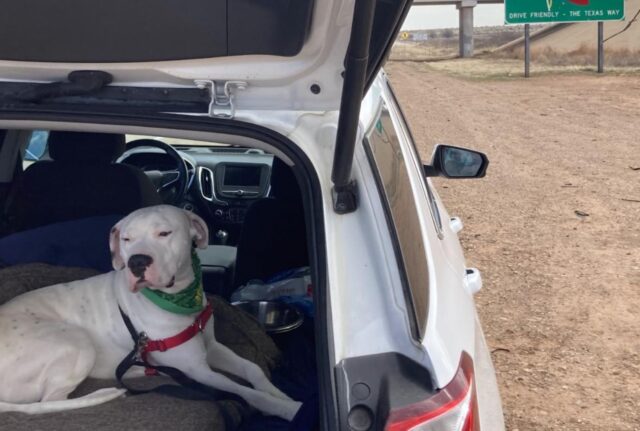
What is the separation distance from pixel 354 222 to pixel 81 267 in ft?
6.37

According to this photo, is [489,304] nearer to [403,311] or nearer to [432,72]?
[403,311]

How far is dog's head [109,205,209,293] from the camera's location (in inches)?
107

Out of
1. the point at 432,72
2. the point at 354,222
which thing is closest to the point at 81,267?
the point at 354,222

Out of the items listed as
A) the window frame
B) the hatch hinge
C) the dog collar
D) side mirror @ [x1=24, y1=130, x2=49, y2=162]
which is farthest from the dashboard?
the window frame

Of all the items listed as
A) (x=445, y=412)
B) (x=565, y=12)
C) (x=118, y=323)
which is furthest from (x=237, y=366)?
(x=565, y=12)

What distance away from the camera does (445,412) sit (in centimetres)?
181

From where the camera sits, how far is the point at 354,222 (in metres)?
2.07

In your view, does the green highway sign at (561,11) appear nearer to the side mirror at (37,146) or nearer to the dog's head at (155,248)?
the side mirror at (37,146)

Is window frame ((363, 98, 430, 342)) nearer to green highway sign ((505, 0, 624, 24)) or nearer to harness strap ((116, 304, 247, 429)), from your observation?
harness strap ((116, 304, 247, 429))

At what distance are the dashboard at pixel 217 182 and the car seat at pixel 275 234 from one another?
3.75ft

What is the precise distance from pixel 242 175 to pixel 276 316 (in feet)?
7.32

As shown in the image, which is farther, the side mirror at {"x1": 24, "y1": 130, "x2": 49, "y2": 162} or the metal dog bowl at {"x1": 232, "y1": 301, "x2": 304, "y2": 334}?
the side mirror at {"x1": 24, "y1": 130, "x2": 49, "y2": 162}

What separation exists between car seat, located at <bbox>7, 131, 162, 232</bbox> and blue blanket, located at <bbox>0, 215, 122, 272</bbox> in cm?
16

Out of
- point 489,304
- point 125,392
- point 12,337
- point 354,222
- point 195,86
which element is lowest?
point 489,304
